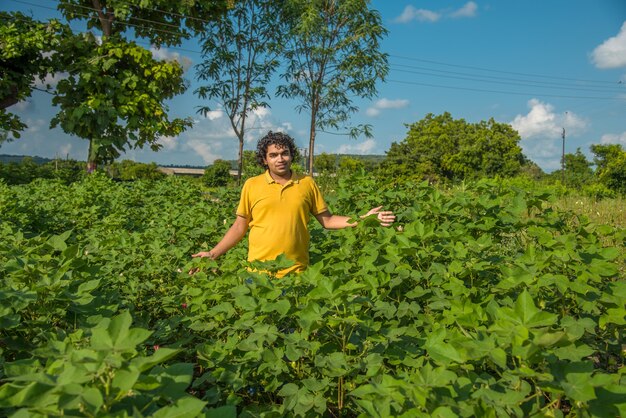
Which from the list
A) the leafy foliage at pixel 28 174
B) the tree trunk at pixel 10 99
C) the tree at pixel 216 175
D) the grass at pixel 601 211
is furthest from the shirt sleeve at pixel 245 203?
the tree at pixel 216 175

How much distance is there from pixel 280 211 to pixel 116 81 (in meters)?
13.6

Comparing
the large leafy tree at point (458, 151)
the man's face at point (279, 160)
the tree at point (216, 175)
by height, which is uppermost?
the large leafy tree at point (458, 151)

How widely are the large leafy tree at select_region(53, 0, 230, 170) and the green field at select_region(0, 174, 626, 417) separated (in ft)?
40.6

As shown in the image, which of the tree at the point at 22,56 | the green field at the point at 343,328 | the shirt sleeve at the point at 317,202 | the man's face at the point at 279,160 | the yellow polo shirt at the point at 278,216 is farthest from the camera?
the tree at the point at 22,56

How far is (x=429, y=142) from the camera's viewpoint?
5288cm

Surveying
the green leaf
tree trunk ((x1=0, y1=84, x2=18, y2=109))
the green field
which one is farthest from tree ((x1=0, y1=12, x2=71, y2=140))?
the green leaf

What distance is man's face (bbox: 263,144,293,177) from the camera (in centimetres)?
342

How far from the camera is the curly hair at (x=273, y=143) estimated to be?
3479 mm

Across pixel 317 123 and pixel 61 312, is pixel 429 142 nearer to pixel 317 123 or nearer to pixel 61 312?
pixel 317 123

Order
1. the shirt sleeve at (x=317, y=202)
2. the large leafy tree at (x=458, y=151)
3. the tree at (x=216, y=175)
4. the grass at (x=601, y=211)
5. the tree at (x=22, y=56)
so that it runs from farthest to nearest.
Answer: the large leafy tree at (x=458, y=151) → the tree at (x=216, y=175) → the tree at (x=22, y=56) → the grass at (x=601, y=211) → the shirt sleeve at (x=317, y=202)

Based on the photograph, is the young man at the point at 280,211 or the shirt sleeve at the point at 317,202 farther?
the shirt sleeve at the point at 317,202

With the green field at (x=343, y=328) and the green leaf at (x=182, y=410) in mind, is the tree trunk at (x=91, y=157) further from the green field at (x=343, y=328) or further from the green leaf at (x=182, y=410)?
the green leaf at (x=182, y=410)

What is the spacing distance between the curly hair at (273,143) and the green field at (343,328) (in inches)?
28.0

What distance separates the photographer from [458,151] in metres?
53.0
